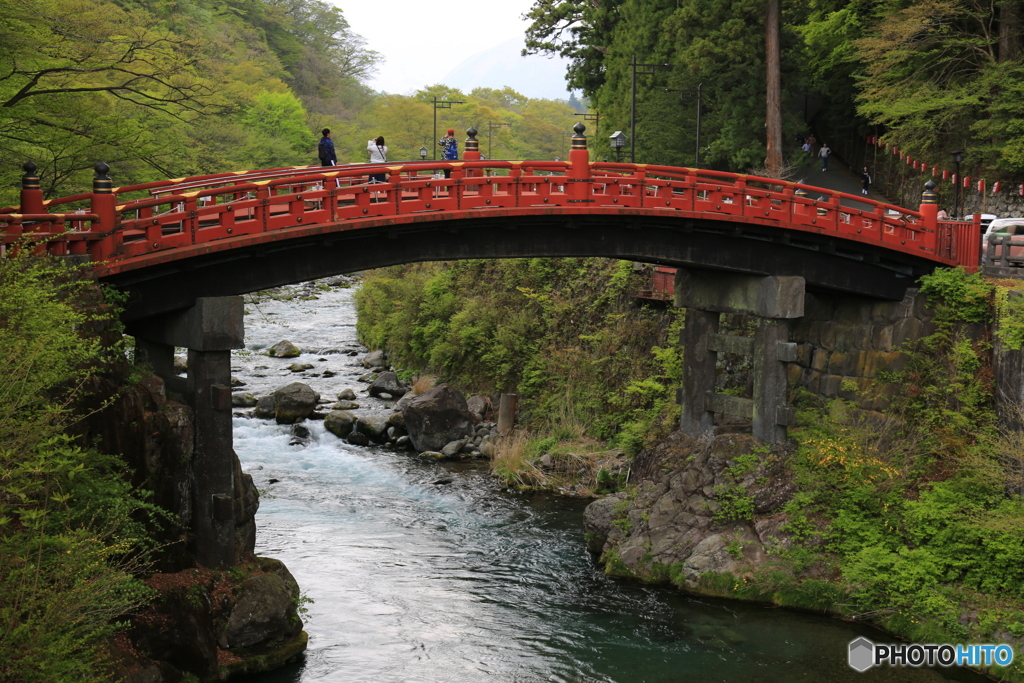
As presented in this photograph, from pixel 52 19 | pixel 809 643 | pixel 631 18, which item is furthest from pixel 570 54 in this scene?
pixel 809 643

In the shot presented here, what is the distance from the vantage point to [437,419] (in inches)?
1264

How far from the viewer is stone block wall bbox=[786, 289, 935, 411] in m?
25.0

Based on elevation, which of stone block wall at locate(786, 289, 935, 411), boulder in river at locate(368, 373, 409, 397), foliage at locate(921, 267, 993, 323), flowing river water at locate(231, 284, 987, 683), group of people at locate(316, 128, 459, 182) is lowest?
flowing river water at locate(231, 284, 987, 683)

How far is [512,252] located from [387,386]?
1710 cm

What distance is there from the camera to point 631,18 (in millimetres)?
46250

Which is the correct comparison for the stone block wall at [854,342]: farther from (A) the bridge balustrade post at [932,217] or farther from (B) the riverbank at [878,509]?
(A) the bridge balustrade post at [932,217]

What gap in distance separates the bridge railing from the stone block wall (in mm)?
1782

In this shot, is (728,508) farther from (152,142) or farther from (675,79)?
(675,79)

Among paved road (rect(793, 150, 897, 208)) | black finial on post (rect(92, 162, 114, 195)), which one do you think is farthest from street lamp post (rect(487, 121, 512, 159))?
black finial on post (rect(92, 162, 114, 195))

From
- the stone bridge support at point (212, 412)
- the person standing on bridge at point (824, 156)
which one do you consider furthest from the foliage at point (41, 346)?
the person standing on bridge at point (824, 156)

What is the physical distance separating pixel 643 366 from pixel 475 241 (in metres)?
11.8

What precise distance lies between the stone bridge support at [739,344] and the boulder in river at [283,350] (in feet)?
70.5

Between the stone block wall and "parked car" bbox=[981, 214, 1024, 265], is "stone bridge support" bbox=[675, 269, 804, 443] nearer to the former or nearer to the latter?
the stone block wall

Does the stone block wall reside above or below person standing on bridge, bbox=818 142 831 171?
below
